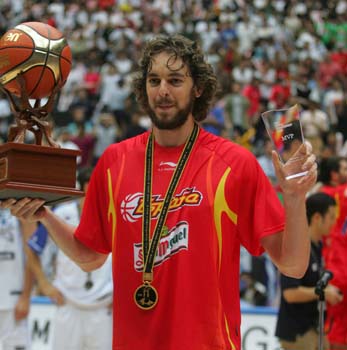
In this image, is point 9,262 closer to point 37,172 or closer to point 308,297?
point 308,297

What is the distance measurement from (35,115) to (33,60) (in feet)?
0.84

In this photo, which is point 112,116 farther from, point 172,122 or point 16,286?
point 172,122

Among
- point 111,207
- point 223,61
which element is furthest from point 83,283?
point 223,61

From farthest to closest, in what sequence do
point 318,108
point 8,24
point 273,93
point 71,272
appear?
point 8,24, point 273,93, point 318,108, point 71,272

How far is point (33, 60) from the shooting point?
453 cm

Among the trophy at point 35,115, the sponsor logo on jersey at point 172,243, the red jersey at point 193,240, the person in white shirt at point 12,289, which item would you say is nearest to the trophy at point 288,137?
the red jersey at point 193,240

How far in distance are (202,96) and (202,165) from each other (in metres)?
0.46

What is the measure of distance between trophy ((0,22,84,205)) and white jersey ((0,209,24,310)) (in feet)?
12.2

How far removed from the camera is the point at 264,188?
171 inches

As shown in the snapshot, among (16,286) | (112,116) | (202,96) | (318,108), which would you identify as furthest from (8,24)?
(202,96)

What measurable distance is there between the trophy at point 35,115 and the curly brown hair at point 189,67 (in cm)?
38

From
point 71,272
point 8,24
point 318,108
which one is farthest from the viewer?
point 8,24

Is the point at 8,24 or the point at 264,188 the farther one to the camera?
the point at 8,24

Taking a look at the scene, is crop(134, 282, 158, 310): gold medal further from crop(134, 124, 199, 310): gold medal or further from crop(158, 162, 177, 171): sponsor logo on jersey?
crop(158, 162, 177, 171): sponsor logo on jersey
